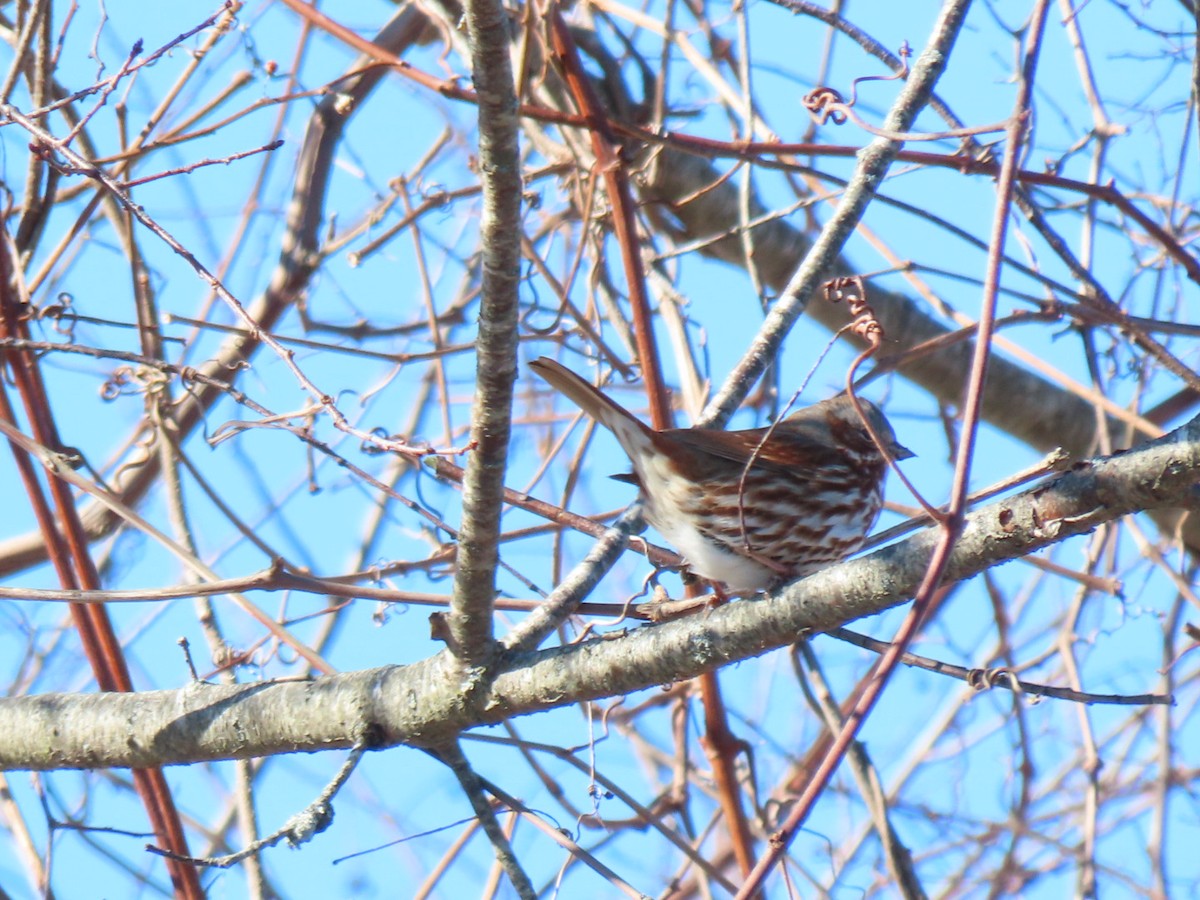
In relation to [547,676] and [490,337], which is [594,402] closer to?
[547,676]

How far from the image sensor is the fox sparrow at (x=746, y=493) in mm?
3010

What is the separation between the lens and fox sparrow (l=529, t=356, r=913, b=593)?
301cm

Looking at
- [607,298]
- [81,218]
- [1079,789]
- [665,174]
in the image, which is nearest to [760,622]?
[607,298]

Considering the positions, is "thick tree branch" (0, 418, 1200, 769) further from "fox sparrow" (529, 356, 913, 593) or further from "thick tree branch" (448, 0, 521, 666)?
"fox sparrow" (529, 356, 913, 593)

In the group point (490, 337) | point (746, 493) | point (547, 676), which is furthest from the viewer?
point (746, 493)

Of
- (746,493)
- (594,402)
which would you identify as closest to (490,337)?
(594,402)

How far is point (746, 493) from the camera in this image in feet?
10.6

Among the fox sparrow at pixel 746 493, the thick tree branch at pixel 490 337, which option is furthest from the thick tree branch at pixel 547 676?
the fox sparrow at pixel 746 493

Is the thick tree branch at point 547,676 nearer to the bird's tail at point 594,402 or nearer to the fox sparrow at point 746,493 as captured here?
the bird's tail at point 594,402

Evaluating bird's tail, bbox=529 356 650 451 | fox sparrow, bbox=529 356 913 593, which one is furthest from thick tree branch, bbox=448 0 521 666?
fox sparrow, bbox=529 356 913 593

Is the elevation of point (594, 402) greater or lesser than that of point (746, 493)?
greater

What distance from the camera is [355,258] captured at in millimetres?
3549

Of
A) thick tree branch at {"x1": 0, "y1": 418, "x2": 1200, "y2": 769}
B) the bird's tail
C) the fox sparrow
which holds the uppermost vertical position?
the bird's tail

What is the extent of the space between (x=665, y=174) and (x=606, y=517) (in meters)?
1.17
